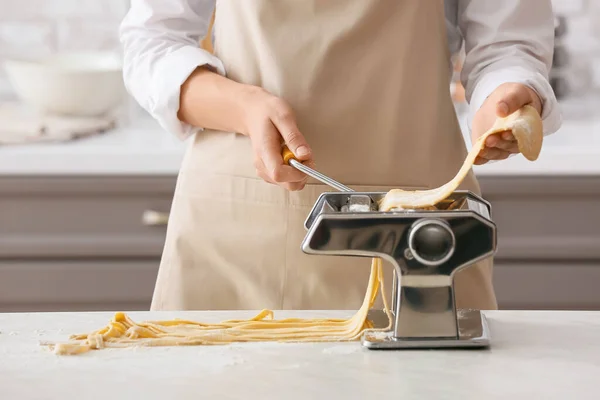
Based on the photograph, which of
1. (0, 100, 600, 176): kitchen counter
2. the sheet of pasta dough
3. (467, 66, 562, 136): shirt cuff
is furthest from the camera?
(0, 100, 600, 176): kitchen counter

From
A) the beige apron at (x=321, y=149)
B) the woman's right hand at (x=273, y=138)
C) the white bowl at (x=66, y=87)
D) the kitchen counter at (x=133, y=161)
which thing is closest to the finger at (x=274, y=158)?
the woman's right hand at (x=273, y=138)

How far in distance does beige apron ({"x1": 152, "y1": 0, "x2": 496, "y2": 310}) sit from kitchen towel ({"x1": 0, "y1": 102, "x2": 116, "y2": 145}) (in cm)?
84

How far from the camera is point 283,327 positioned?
98 cm

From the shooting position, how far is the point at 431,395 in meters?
0.81

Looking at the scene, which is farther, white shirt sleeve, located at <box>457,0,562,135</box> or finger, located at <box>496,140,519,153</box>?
white shirt sleeve, located at <box>457,0,562,135</box>

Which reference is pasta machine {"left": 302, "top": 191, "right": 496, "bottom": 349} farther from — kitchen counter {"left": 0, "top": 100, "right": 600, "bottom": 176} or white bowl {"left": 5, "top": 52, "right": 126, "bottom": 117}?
white bowl {"left": 5, "top": 52, "right": 126, "bottom": 117}

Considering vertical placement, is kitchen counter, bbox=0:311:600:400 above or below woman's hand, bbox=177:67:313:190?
below

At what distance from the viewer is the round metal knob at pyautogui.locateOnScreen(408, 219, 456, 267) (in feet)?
2.92

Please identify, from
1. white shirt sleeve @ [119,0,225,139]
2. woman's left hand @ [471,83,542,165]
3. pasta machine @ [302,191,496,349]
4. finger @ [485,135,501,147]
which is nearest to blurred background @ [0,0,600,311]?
white shirt sleeve @ [119,0,225,139]

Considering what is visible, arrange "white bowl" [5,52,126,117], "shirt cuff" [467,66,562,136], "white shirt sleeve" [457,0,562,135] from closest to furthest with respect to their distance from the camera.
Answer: "shirt cuff" [467,66,562,136] < "white shirt sleeve" [457,0,562,135] < "white bowl" [5,52,126,117]

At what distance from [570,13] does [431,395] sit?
185 centimetres

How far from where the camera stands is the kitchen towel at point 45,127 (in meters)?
2.04

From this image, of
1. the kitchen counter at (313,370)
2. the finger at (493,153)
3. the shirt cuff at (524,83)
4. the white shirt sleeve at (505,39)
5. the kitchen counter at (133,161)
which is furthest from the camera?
the kitchen counter at (133,161)

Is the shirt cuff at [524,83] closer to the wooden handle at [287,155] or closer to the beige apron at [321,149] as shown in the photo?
the beige apron at [321,149]
